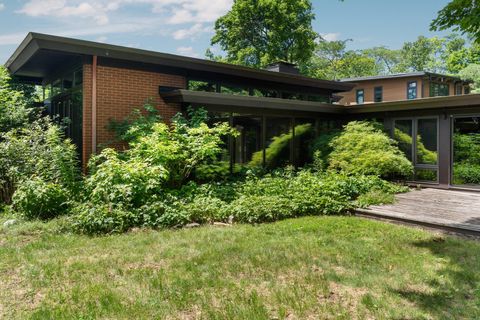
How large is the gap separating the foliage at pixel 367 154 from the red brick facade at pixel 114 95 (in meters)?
5.46

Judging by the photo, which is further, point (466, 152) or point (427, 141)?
point (427, 141)

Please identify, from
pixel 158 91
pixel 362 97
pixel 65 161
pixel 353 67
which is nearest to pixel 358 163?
pixel 158 91

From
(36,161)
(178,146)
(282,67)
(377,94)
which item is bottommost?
(36,161)

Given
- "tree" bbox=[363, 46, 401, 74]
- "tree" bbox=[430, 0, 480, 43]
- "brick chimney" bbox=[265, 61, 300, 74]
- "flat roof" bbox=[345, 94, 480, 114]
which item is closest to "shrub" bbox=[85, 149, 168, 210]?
"tree" bbox=[430, 0, 480, 43]

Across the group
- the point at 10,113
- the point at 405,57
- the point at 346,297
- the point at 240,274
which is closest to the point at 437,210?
the point at 346,297

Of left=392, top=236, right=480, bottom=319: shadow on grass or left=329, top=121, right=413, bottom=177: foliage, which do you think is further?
left=329, top=121, right=413, bottom=177: foliage

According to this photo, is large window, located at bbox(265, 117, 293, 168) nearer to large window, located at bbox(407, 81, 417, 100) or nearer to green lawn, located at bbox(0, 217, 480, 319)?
green lawn, located at bbox(0, 217, 480, 319)

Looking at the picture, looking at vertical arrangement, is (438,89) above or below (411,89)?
above

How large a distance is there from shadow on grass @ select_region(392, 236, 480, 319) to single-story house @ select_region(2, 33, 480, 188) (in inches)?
245

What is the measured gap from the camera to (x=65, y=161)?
769cm

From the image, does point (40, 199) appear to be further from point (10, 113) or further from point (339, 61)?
point (339, 61)

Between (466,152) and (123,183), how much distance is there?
33.0ft

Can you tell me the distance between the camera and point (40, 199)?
22.7 ft

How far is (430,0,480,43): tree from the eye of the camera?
6.46 metres
